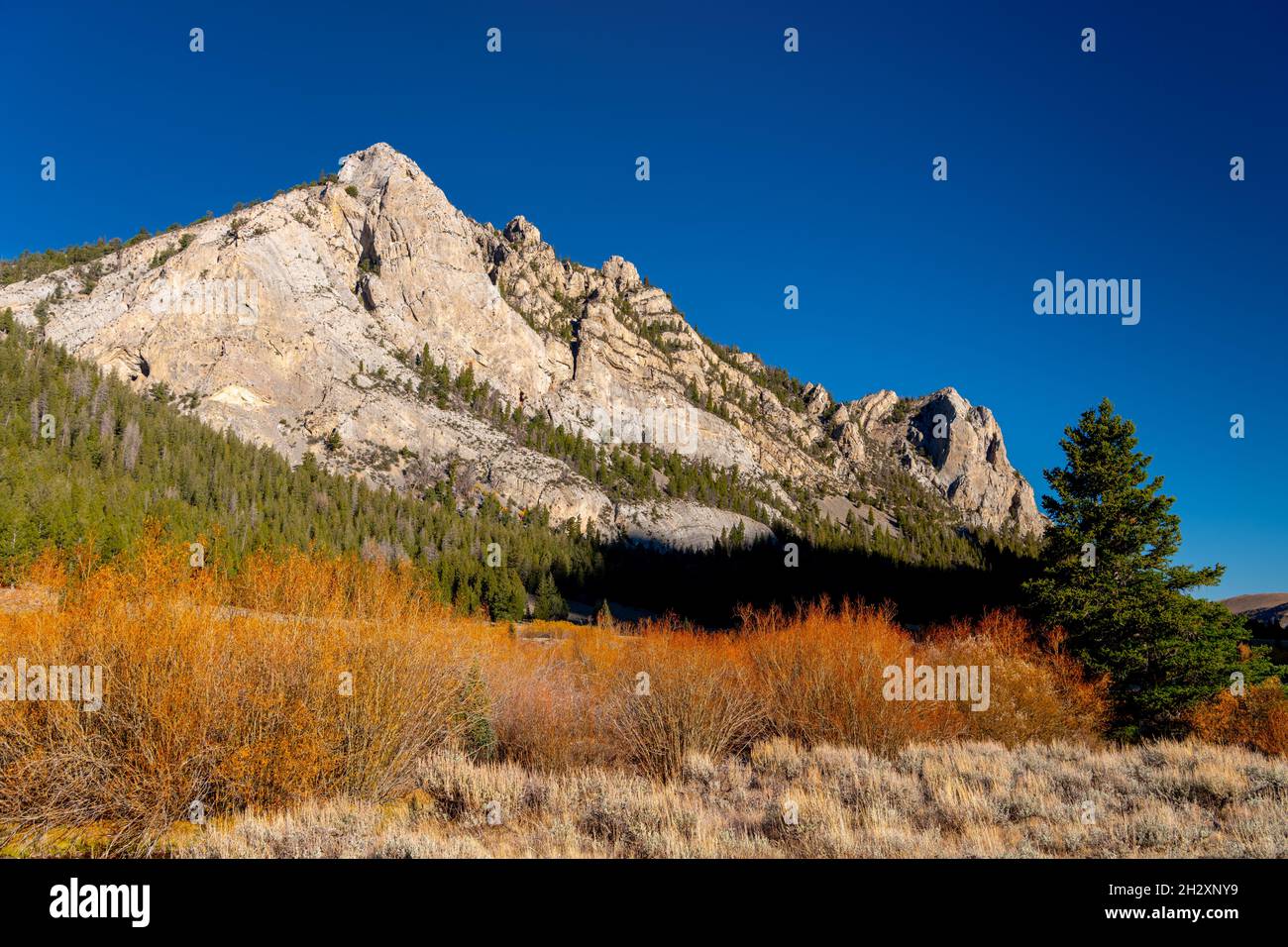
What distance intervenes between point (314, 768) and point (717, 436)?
165306mm

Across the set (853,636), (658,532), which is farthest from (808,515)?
(853,636)

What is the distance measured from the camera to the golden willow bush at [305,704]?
9.44m

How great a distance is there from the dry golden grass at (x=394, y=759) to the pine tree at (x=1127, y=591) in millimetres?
9304

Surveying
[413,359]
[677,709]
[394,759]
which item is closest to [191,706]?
[394,759]

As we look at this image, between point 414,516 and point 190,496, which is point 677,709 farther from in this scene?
point 414,516

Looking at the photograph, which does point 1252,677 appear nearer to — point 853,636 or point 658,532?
point 853,636

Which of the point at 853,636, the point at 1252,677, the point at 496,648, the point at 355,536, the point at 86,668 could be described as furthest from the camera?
the point at 355,536

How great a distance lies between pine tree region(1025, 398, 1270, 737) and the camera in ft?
71.6

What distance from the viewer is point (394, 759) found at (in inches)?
468

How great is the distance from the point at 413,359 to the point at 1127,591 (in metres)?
134

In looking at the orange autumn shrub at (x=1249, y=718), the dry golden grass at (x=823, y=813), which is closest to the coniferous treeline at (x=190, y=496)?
the dry golden grass at (x=823, y=813)

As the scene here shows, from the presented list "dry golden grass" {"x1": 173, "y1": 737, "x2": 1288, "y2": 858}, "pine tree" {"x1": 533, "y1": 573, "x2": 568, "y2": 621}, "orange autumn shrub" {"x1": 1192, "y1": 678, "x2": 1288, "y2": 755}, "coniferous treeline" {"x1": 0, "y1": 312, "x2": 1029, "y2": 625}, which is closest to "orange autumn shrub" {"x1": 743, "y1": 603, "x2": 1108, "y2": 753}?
"dry golden grass" {"x1": 173, "y1": 737, "x2": 1288, "y2": 858}

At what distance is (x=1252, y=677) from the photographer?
24.5 metres

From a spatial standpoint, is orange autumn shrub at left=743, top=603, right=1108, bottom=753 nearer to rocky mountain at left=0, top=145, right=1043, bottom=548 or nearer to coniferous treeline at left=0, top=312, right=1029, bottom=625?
coniferous treeline at left=0, top=312, right=1029, bottom=625
